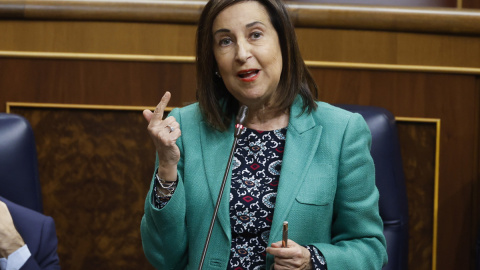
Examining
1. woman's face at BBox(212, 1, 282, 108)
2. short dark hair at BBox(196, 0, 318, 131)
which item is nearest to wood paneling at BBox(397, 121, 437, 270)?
short dark hair at BBox(196, 0, 318, 131)

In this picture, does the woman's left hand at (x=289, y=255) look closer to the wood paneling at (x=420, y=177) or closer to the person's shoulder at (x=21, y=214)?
the person's shoulder at (x=21, y=214)

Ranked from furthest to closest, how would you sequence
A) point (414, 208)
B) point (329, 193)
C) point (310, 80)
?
point (414, 208), point (310, 80), point (329, 193)

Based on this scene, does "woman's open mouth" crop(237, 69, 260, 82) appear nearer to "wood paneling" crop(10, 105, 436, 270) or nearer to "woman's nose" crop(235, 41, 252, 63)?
"woman's nose" crop(235, 41, 252, 63)

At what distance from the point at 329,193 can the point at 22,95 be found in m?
0.86

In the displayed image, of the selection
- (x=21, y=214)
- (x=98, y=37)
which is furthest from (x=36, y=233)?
(x=98, y=37)

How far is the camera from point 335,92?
149cm

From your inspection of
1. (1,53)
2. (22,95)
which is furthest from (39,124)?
(1,53)

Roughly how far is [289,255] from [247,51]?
1.01 ft

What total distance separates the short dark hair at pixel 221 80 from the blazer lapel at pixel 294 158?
1.1 inches

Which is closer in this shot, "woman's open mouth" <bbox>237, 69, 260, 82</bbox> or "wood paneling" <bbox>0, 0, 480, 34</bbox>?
"woman's open mouth" <bbox>237, 69, 260, 82</bbox>

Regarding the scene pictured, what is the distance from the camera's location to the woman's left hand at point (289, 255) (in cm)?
86

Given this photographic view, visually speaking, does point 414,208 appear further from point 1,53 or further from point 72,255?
point 1,53

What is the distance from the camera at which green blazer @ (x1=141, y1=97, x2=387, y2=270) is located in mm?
969

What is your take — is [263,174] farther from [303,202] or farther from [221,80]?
[221,80]
